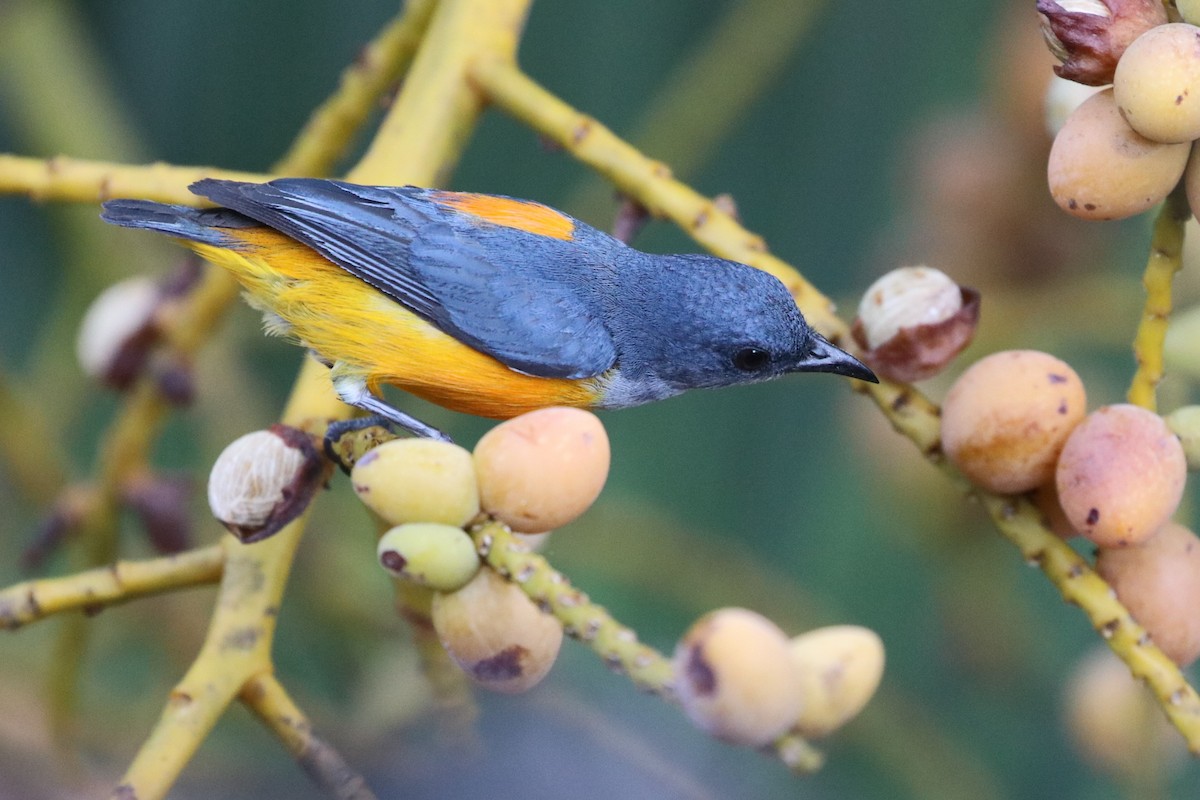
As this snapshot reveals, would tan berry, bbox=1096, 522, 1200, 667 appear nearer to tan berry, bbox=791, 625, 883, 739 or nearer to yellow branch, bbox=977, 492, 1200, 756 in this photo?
yellow branch, bbox=977, 492, 1200, 756

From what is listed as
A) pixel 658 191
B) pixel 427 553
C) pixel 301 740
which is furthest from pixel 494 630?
pixel 658 191

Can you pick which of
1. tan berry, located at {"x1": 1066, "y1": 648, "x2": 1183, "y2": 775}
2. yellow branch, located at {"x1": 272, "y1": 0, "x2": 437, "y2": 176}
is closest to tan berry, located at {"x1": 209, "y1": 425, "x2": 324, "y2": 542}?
yellow branch, located at {"x1": 272, "y1": 0, "x2": 437, "y2": 176}

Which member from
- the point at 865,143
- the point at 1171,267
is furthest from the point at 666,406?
the point at 1171,267

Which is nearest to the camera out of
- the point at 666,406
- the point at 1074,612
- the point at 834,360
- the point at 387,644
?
the point at 834,360

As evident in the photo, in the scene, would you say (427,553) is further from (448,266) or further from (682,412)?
(682,412)

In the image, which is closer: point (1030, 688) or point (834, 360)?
point (834, 360)

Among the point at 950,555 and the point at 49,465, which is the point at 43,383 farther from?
the point at 950,555
